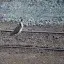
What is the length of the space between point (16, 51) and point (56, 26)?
3447 millimetres

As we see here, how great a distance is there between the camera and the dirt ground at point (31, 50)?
32.6ft

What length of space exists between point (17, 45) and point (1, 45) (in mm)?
613

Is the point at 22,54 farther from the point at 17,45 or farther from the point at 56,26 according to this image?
the point at 56,26

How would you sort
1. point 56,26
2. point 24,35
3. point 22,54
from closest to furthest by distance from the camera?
point 22,54
point 24,35
point 56,26

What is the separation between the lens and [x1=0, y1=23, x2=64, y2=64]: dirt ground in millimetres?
9922

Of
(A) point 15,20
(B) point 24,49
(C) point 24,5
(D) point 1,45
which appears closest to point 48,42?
(B) point 24,49

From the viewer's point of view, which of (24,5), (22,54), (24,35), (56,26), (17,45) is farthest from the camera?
(24,5)

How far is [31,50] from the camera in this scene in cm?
1067

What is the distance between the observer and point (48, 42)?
11422 mm

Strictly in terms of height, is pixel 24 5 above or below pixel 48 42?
above

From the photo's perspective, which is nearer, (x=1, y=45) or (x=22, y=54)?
(x=22, y=54)

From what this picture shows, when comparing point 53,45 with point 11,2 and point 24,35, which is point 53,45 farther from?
point 11,2

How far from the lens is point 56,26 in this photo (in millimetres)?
13516

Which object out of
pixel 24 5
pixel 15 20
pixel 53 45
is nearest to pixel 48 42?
pixel 53 45
